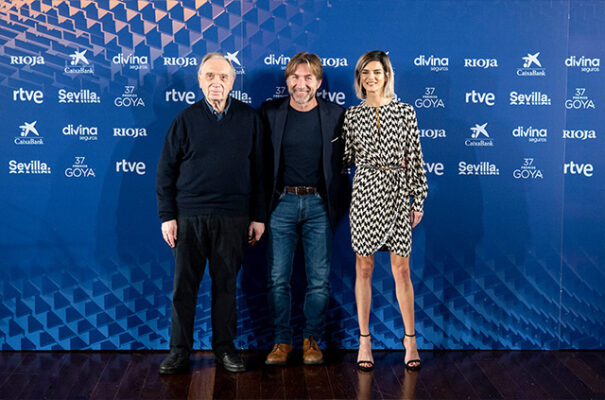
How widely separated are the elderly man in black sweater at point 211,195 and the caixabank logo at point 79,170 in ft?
2.23

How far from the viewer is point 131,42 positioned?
13.6 ft

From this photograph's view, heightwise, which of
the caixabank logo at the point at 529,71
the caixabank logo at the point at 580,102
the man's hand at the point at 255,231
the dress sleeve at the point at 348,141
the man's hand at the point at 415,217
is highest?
the caixabank logo at the point at 529,71

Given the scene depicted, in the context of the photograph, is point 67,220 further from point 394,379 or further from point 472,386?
point 472,386

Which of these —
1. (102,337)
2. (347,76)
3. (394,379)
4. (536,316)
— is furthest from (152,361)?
(536,316)

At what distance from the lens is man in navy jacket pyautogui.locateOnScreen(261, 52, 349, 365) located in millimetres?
3883

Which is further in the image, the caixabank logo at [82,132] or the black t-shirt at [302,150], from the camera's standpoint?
the caixabank logo at [82,132]

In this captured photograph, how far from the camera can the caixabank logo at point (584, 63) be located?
421 cm

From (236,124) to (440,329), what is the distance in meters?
A: 2.00

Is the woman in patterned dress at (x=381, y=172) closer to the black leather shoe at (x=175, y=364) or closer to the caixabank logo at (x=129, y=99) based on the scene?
the black leather shoe at (x=175, y=364)

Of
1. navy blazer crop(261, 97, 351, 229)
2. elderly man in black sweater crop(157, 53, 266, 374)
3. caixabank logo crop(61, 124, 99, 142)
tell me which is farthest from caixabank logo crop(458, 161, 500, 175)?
caixabank logo crop(61, 124, 99, 142)

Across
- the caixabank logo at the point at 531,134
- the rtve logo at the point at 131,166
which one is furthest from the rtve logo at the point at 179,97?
the caixabank logo at the point at 531,134

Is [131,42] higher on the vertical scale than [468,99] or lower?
higher

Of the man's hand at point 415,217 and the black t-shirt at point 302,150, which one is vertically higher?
the black t-shirt at point 302,150

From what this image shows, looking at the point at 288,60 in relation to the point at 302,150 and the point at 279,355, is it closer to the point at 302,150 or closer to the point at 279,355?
the point at 302,150
